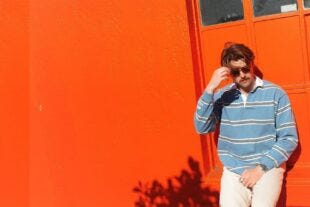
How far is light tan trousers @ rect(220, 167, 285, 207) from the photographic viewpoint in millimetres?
3735

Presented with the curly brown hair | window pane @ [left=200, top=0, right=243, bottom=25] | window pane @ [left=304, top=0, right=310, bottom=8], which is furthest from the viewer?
window pane @ [left=200, top=0, right=243, bottom=25]

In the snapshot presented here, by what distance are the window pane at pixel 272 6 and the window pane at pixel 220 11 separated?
15 cm

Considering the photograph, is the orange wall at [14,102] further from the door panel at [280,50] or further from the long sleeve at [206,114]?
the door panel at [280,50]

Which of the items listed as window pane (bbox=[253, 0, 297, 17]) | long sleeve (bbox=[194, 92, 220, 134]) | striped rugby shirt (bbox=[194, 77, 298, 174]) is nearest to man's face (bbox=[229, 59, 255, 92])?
striped rugby shirt (bbox=[194, 77, 298, 174])

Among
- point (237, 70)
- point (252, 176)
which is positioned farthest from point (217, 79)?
point (252, 176)

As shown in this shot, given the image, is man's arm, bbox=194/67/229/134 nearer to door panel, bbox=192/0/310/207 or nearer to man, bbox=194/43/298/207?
man, bbox=194/43/298/207

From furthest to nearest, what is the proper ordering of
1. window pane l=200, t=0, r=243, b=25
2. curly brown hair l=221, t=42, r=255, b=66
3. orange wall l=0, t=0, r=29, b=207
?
orange wall l=0, t=0, r=29, b=207 < window pane l=200, t=0, r=243, b=25 < curly brown hair l=221, t=42, r=255, b=66

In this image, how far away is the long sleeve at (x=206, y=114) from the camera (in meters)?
3.93

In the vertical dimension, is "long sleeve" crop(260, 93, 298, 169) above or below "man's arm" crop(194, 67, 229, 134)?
below

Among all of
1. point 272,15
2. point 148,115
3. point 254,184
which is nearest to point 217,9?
point 272,15

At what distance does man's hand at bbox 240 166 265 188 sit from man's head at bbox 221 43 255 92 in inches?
26.0

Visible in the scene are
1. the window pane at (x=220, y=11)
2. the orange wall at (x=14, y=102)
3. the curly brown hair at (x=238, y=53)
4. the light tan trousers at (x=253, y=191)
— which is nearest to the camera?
the light tan trousers at (x=253, y=191)

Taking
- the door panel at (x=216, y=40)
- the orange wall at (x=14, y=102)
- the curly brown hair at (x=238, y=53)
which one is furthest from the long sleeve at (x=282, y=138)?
the orange wall at (x=14, y=102)

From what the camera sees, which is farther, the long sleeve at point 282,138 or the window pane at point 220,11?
the window pane at point 220,11
